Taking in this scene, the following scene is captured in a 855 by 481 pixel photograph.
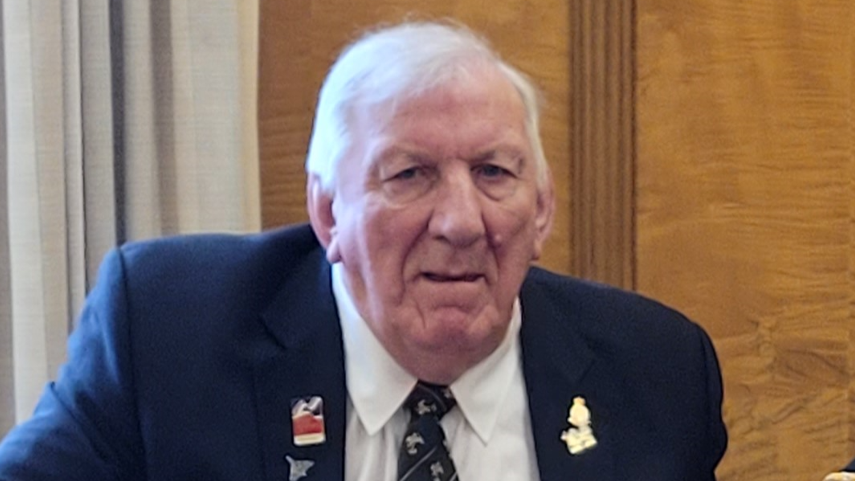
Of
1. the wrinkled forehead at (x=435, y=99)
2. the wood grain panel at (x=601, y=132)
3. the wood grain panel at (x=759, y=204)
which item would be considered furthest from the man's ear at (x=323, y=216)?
the wood grain panel at (x=759, y=204)

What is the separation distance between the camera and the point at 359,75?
5.81 ft

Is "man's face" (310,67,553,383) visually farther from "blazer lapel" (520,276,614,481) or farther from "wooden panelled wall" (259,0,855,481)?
"wooden panelled wall" (259,0,855,481)

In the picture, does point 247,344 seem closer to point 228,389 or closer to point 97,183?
point 228,389

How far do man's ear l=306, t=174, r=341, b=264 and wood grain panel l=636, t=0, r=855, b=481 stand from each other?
105 centimetres

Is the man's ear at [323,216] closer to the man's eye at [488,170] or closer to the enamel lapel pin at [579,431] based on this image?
the man's eye at [488,170]

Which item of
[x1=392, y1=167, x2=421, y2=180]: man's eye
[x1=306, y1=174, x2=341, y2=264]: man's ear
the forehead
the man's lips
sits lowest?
the man's lips

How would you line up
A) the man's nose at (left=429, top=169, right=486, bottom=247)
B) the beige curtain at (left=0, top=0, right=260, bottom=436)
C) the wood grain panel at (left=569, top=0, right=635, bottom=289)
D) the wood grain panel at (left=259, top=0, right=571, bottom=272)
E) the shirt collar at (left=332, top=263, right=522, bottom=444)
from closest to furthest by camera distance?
the man's nose at (left=429, top=169, right=486, bottom=247) < the shirt collar at (left=332, top=263, right=522, bottom=444) < the beige curtain at (left=0, top=0, right=260, bottom=436) < the wood grain panel at (left=259, top=0, right=571, bottom=272) < the wood grain panel at (left=569, top=0, right=635, bottom=289)

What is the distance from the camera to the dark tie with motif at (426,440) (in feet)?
5.73

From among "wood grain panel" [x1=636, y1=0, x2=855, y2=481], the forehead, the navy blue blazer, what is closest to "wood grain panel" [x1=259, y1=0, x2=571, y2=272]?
"wood grain panel" [x1=636, y1=0, x2=855, y2=481]

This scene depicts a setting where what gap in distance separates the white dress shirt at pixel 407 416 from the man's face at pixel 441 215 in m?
0.07

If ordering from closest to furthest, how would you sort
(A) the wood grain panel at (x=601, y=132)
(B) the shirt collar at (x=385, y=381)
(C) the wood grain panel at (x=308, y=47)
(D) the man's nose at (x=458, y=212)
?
1. (D) the man's nose at (x=458, y=212)
2. (B) the shirt collar at (x=385, y=381)
3. (C) the wood grain panel at (x=308, y=47)
4. (A) the wood grain panel at (x=601, y=132)

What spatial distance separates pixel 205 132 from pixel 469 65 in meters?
0.67

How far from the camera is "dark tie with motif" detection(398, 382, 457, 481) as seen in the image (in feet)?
5.73

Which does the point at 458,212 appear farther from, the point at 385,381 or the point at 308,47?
the point at 308,47
